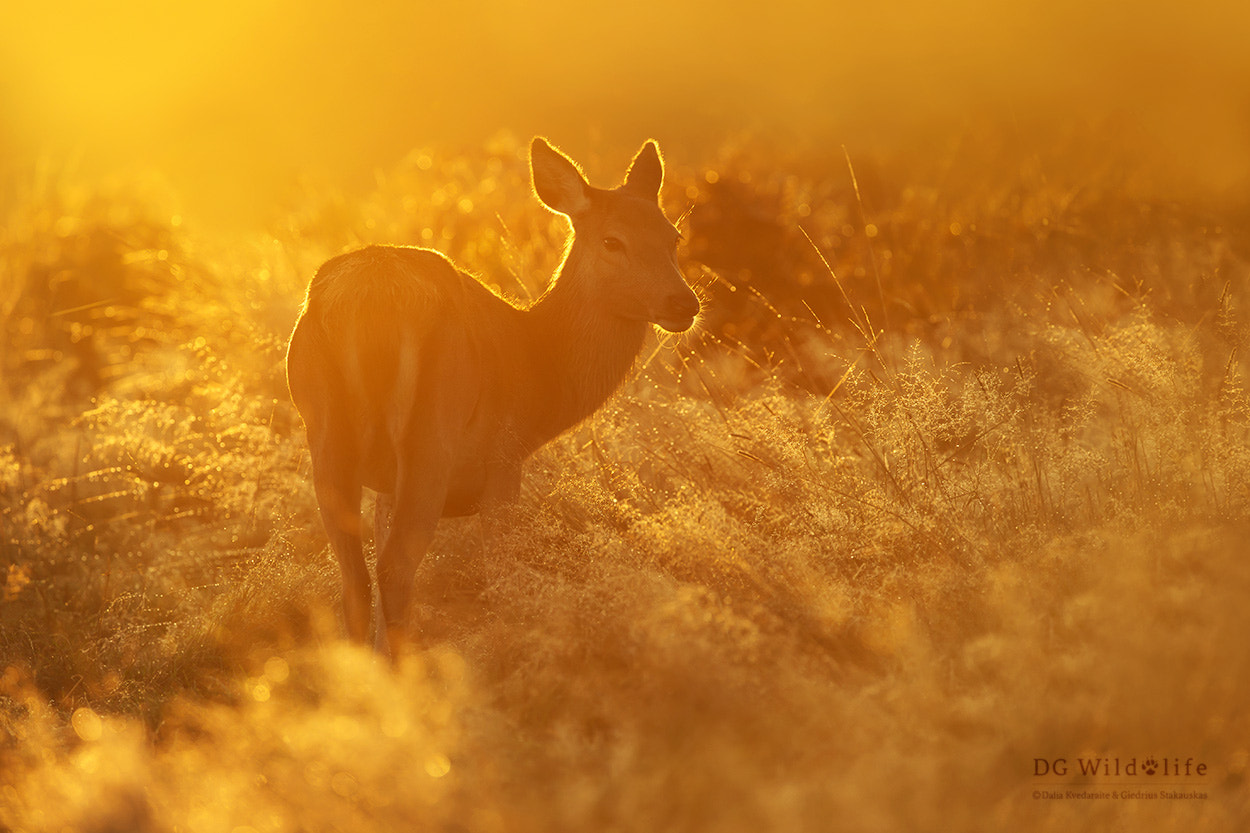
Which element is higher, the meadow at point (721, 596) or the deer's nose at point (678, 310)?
the deer's nose at point (678, 310)

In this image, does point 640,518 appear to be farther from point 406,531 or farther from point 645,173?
point 645,173

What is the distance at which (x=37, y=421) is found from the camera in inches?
285

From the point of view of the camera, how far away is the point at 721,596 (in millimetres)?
4168

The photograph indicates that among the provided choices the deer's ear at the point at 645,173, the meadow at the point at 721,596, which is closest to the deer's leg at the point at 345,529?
the meadow at the point at 721,596

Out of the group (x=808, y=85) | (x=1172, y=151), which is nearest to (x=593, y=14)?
(x=808, y=85)

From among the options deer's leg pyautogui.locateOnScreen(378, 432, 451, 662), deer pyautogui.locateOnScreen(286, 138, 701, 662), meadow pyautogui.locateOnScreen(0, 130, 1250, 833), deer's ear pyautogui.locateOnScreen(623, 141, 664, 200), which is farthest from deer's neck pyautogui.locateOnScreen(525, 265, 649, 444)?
deer's leg pyautogui.locateOnScreen(378, 432, 451, 662)

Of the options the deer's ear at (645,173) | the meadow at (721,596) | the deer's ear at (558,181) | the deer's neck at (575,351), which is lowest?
the meadow at (721,596)

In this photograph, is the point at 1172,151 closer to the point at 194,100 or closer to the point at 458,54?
the point at 458,54

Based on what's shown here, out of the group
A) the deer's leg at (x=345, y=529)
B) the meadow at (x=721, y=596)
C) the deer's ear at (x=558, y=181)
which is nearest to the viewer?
the meadow at (x=721, y=596)

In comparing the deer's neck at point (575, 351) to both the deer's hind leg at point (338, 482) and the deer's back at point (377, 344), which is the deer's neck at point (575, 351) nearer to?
the deer's back at point (377, 344)

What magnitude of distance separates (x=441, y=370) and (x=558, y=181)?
5.85 feet

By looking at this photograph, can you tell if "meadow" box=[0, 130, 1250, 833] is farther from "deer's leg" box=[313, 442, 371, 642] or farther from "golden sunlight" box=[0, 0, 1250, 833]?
"deer's leg" box=[313, 442, 371, 642]

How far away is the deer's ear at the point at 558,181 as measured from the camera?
5.80 meters

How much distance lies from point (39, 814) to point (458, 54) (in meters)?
31.4
